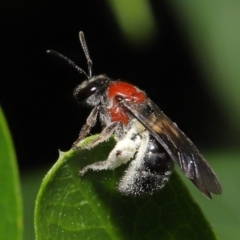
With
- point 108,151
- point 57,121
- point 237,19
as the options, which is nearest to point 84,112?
point 57,121

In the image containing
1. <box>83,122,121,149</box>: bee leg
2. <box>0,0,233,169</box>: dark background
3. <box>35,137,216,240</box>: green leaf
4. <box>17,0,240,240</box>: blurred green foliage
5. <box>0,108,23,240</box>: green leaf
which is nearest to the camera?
<box>0,108,23,240</box>: green leaf

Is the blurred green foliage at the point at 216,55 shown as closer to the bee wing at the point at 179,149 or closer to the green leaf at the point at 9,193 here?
the bee wing at the point at 179,149

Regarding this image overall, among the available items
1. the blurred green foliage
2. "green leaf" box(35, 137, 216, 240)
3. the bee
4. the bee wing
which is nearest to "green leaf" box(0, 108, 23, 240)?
"green leaf" box(35, 137, 216, 240)

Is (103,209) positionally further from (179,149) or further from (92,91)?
(92,91)

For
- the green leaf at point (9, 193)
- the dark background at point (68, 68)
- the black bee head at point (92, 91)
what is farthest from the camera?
the dark background at point (68, 68)

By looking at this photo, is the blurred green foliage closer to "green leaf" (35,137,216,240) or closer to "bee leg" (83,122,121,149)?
"bee leg" (83,122,121,149)

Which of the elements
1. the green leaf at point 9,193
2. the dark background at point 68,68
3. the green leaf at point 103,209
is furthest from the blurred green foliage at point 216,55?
the green leaf at point 9,193
